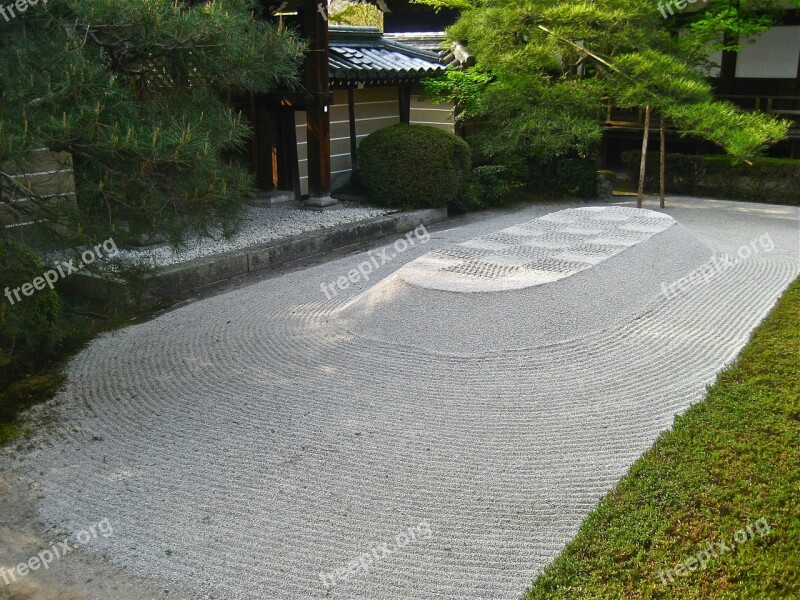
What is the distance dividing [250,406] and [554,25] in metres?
10.3

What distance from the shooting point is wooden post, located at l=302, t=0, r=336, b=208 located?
39.4 ft

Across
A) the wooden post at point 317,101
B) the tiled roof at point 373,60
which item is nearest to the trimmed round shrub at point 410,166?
the wooden post at point 317,101

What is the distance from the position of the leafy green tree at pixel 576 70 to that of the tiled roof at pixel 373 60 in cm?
71

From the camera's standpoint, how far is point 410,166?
1259cm

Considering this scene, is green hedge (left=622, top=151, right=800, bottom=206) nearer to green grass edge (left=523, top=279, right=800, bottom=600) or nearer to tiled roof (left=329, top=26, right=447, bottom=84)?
tiled roof (left=329, top=26, right=447, bottom=84)

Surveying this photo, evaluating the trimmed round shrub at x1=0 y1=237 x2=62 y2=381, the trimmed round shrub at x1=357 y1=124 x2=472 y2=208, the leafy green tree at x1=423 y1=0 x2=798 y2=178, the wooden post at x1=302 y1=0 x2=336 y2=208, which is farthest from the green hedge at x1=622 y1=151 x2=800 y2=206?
the trimmed round shrub at x1=0 y1=237 x2=62 y2=381

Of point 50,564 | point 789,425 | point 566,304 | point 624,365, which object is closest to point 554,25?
point 566,304

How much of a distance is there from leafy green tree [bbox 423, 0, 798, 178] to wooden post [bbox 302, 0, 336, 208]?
10.8 ft

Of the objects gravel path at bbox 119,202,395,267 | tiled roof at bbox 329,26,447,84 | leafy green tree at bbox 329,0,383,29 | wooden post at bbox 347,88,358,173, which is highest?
leafy green tree at bbox 329,0,383,29

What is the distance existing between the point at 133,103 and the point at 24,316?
2.23 meters

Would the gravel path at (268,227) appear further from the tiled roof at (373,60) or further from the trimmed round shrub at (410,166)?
the tiled roof at (373,60)

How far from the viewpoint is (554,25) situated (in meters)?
13.6

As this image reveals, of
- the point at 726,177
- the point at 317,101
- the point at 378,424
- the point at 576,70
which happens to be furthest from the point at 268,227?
the point at 726,177

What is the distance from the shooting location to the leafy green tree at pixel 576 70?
483 inches
